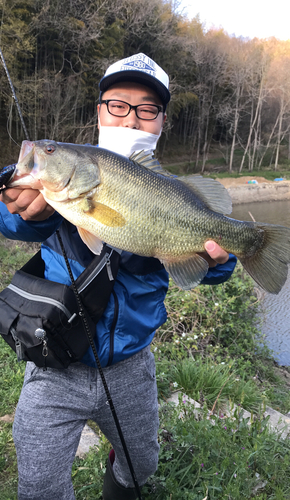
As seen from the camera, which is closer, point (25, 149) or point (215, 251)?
point (25, 149)

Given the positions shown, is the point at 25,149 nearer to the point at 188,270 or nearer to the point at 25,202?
the point at 25,202

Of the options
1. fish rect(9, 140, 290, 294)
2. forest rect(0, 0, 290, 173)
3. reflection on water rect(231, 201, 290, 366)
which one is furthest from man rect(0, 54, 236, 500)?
reflection on water rect(231, 201, 290, 366)

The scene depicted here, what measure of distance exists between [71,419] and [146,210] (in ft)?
3.54

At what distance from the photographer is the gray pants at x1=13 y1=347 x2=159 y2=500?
5.07 ft

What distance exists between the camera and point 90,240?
1505 mm

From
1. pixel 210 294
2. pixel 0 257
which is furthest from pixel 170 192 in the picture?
pixel 0 257

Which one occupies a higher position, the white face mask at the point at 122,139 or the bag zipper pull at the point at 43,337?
the white face mask at the point at 122,139

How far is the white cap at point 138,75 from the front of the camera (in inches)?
78.7

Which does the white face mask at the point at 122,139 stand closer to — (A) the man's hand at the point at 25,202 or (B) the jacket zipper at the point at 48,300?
(A) the man's hand at the point at 25,202

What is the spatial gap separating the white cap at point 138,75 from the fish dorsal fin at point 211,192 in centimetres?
70

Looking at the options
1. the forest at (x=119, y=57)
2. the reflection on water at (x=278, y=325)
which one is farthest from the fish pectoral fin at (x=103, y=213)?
the reflection on water at (x=278, y=325)

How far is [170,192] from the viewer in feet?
5.38

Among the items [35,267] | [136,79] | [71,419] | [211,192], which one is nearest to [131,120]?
[136,79]

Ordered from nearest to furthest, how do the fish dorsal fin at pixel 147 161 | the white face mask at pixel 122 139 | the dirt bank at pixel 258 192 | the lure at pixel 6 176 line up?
the lure at pixel 6 176 < the fish dorsal fin at pixel 147 161 < the white face mask at pixel 122 139 < the dirt bank at pixel 258 192
